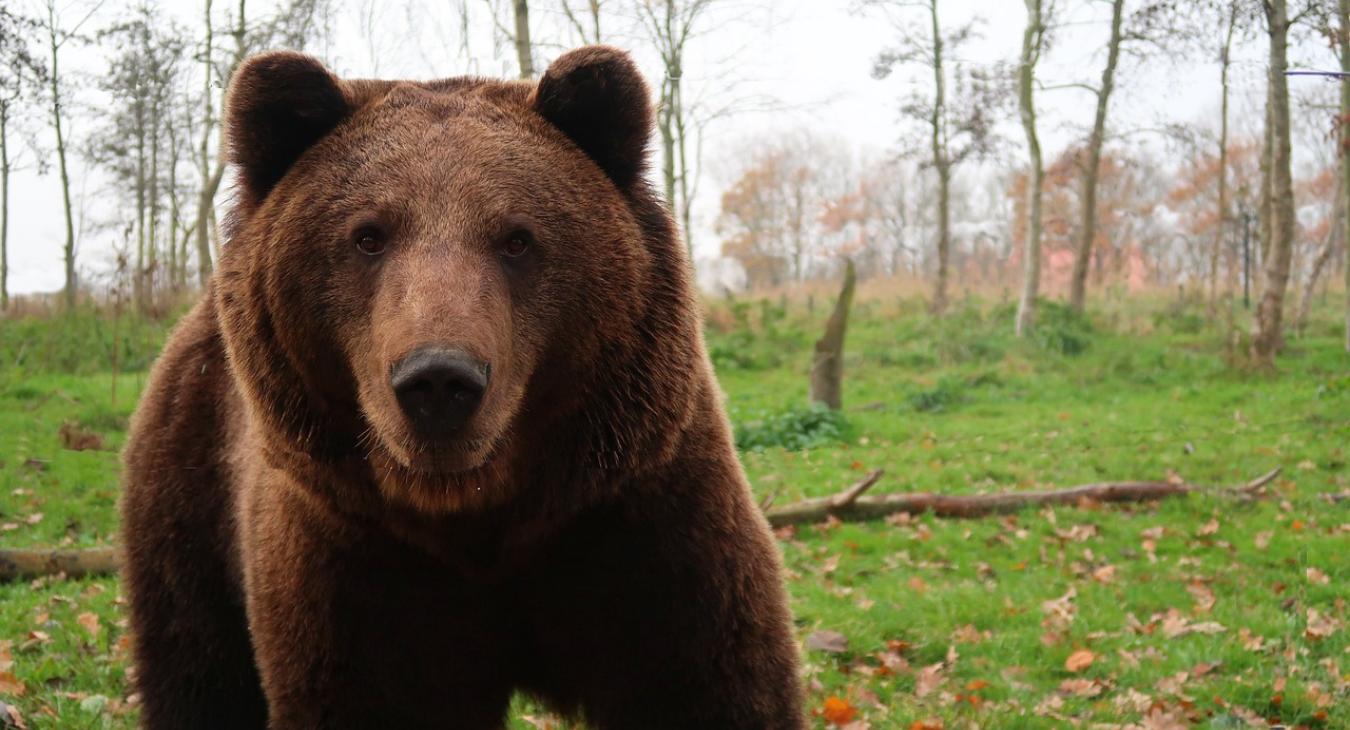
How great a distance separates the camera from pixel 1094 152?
23750 mm

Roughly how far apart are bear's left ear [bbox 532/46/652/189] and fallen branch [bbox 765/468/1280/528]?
20.9ft

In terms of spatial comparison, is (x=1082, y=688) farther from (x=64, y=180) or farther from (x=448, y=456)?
(x=64, y=180)

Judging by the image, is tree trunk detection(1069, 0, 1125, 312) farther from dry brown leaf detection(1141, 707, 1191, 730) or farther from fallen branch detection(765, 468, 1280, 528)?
dry brown leaf detection(1141, 707, 1191, 730)

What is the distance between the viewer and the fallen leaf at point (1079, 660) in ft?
19.1

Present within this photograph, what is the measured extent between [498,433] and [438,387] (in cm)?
27

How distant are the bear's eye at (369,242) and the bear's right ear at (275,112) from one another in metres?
0.45

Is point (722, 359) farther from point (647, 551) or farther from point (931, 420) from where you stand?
point (647, 551)

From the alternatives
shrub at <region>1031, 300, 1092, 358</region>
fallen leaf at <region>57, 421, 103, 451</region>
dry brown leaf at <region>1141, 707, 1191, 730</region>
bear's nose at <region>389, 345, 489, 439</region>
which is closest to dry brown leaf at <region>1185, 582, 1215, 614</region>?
dry brown leaf at <region>1141, 707, 1191, 730</region>

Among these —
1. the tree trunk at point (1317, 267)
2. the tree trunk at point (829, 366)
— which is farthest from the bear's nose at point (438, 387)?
the tree trunk at point (1317, 267)

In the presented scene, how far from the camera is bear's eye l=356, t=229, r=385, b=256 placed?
2529 mm

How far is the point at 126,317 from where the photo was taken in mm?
16953

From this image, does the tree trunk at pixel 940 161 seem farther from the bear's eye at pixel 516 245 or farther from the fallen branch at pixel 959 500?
the bear's eye at pixel 516 245

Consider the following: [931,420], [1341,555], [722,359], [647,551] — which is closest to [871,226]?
Answer: [722,359]

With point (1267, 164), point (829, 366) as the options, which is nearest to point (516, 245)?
point (829, 366)
